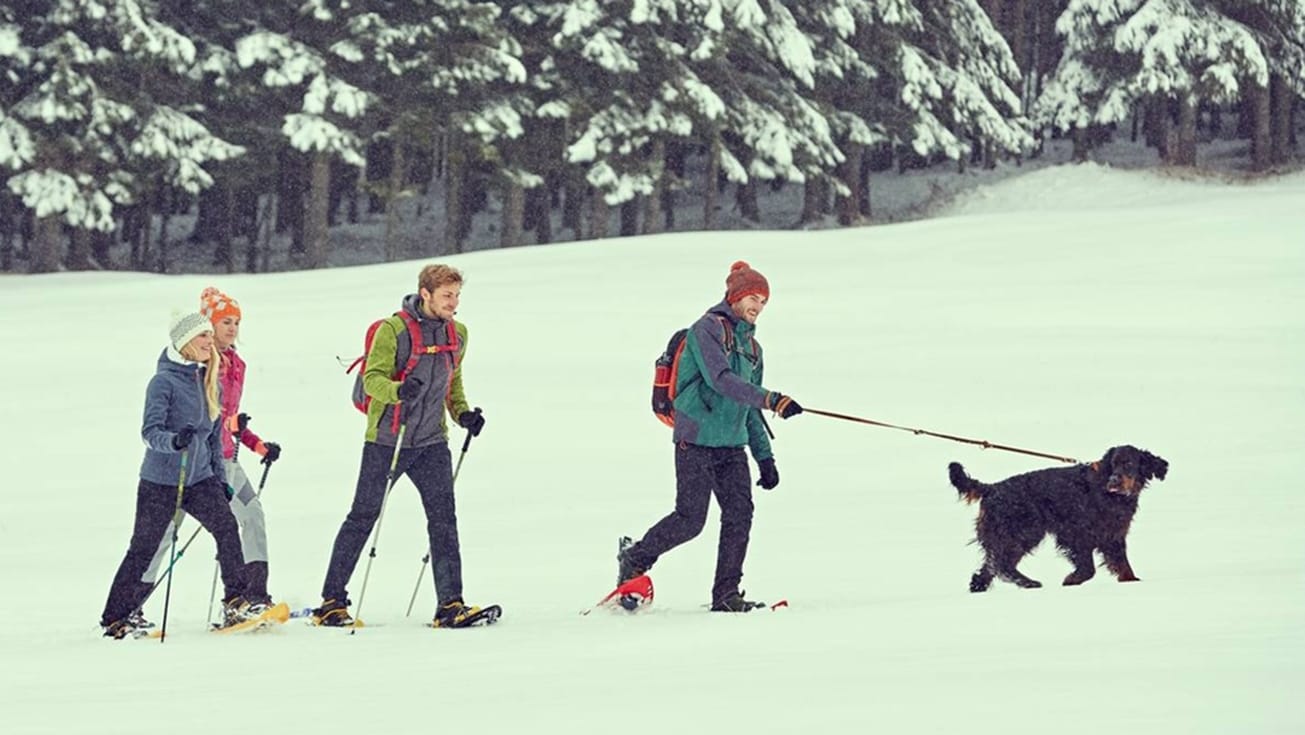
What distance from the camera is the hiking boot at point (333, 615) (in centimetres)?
823

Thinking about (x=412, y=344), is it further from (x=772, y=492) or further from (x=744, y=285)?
(x=772, y=492)

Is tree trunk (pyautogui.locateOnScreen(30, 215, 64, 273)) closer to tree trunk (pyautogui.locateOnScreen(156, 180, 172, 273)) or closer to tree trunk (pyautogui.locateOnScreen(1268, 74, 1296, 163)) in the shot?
tree trunk (pyautogui.locateOnScreen(156, 180, 172, 273))

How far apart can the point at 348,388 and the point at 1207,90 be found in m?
27.1

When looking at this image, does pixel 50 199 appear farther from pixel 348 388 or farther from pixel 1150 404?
pixel 1150 404

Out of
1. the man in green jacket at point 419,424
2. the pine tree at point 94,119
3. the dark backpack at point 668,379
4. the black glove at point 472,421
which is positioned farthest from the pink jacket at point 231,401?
the pine tree at point 94,119

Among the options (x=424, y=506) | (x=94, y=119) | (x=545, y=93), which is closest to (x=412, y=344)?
(x=424, y=506)

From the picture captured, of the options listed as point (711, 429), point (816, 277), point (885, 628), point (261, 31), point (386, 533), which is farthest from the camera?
point (261, 31)

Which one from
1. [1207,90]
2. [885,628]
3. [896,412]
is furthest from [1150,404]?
[1207,90]

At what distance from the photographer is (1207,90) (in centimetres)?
3891

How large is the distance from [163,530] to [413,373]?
1462mm

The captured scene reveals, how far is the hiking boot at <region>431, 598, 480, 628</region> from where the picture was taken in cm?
805

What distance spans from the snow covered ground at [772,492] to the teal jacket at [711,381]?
Answer: 2.89ft

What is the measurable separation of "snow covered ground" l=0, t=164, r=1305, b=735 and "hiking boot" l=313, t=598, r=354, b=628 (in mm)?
236

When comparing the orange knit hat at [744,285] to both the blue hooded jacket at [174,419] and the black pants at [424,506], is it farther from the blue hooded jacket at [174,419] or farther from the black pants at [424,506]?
the blue hooded jacket at [174,419]
